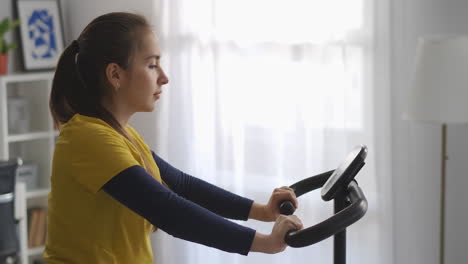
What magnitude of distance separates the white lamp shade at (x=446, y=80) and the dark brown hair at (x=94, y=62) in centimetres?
92

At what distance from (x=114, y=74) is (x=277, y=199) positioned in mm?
494

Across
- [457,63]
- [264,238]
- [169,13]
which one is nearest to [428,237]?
[457,63]

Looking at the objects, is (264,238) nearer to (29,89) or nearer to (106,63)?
(106,63)

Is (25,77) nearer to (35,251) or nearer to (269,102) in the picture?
(35,251)

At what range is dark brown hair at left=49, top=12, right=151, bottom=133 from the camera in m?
1.79

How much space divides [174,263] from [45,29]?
162cm

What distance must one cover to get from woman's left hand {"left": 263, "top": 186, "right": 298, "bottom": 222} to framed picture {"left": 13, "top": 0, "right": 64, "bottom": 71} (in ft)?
9.05

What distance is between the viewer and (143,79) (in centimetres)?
180

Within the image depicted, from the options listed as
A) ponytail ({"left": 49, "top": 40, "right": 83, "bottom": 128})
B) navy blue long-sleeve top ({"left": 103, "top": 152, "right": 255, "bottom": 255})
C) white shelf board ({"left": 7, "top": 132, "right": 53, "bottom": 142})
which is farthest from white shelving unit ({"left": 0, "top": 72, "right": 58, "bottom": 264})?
navy blue long-sleeve top ({"left": 103, "top": 152, "right": 255, "bottom": 255})

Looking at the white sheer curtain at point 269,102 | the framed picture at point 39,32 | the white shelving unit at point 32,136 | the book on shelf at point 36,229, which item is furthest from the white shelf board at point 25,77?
the white sheer curtain at point 269,102

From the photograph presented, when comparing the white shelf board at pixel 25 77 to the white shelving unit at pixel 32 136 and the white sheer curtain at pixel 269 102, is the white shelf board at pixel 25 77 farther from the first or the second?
the white sheer curtain at pixel 269 102

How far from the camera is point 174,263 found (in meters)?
3.68

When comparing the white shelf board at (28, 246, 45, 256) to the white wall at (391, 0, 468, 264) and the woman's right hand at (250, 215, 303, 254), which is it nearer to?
the white wall at (391, 0, 468, 264)

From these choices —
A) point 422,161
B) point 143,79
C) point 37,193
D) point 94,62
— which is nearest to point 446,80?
point 422,161
